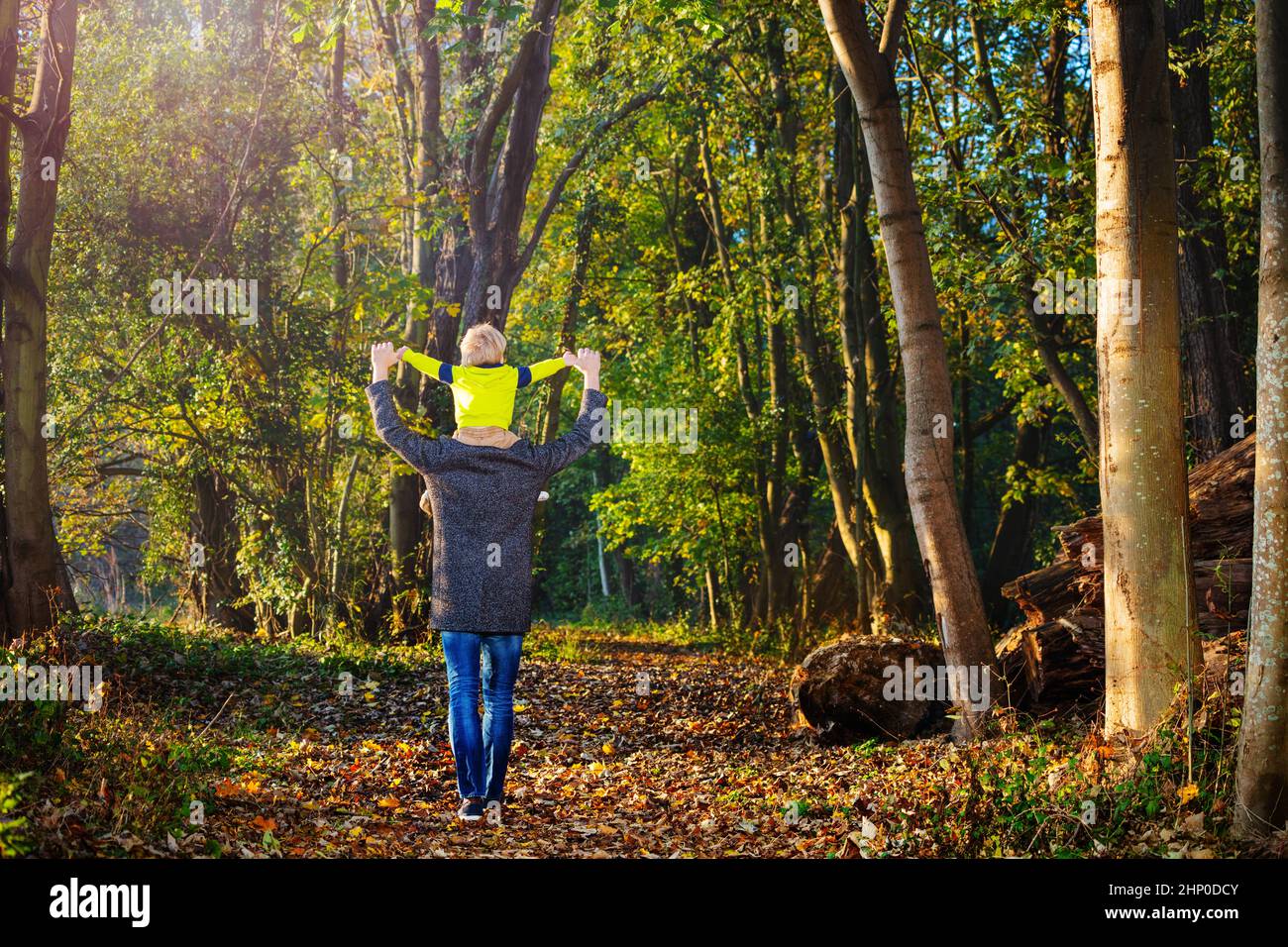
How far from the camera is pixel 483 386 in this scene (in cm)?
657

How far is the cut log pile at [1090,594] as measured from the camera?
8.67m

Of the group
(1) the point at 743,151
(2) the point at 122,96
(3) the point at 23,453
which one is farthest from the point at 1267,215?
(1) the point at 743,151

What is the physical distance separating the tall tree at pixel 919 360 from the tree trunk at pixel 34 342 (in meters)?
7.52

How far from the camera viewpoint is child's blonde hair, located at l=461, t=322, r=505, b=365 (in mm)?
6672

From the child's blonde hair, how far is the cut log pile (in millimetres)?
4444

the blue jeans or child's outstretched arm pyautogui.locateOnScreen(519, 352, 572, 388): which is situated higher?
child's outstretched arm pyautogui.locateOnScreen(519, 352, 572, 388)

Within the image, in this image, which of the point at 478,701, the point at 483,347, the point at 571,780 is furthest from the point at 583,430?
the point at 571,780

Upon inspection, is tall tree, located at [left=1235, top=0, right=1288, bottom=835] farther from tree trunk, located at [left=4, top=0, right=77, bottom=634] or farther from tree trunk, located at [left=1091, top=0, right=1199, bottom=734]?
tree trunk, located at [left=4, top=0, right=77, bottom=634]

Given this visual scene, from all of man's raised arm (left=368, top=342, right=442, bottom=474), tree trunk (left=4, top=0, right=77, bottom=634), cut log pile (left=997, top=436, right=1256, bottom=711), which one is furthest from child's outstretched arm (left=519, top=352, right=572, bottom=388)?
tree trunk (left=4, top=0, right=77, bottom=634)

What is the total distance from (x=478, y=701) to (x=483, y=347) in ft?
6.38

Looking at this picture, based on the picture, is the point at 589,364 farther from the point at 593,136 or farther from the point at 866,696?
the point at 593,136

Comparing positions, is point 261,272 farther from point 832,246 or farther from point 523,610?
point 523,610

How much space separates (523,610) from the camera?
6648mm

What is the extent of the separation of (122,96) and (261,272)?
2811 mm
